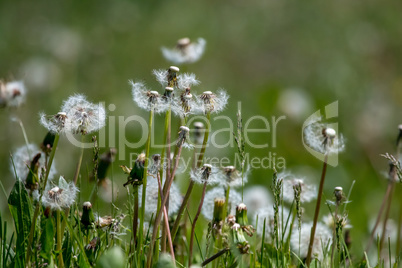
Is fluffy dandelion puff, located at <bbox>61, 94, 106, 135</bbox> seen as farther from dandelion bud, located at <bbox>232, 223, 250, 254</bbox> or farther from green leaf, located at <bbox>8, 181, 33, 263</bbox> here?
dandelion bud, located at <bbox>232, 223, 250, 254</bbox>

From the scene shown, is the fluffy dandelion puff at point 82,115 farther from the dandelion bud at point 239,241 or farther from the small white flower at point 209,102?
the dandelion bud at point 239,241

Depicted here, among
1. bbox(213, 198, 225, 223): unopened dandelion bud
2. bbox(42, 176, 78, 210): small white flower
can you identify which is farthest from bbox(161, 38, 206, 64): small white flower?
bbox(42, 176, 78, 210): small white flower

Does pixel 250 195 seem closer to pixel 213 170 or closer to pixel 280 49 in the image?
pixel 213 170

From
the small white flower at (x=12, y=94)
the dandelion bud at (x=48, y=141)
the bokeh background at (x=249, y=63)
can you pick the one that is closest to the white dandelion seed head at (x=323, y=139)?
the dandelion bud at (x=48, y=141)

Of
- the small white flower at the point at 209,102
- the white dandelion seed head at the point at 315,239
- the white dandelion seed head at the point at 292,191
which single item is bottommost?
the white dandelion seed head at the point at 315,239

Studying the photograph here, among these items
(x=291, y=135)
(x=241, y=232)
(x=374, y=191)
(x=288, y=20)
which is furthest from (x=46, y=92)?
Answer: (x=241, y=232)
